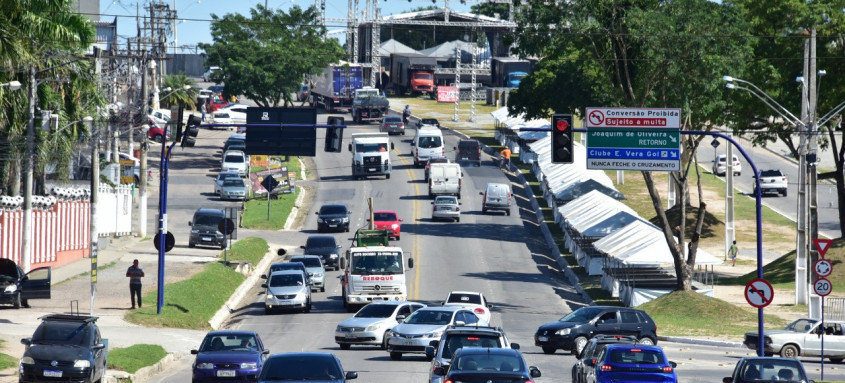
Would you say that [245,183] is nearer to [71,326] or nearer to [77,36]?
[77,36]

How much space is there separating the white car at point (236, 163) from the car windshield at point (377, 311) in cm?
4833

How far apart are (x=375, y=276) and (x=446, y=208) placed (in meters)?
27.3

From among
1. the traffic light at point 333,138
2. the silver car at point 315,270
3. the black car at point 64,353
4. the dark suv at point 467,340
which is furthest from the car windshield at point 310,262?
the dark suv at point 467,340

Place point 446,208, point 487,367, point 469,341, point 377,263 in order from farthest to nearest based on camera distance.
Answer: point 446,208
point 377,263
point 469,341
point 487,367

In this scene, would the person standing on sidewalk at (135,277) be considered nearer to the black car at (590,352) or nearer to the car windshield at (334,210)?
the black car at (590,352)

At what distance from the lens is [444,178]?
73625mm

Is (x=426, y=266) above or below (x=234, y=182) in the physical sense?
below

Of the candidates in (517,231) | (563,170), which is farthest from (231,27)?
(517,231)

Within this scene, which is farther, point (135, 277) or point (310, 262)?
point (310, 262)

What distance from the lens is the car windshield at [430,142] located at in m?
84.8

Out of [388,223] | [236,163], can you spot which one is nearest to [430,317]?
[388,223]

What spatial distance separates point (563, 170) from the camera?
77688 mm

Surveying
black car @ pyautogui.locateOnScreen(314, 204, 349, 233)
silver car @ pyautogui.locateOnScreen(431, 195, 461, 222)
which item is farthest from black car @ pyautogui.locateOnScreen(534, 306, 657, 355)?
silver car @ pyautogui.locateOnScreen(431, 195, 461, 222)

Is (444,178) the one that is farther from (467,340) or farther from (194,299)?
(467,340)
